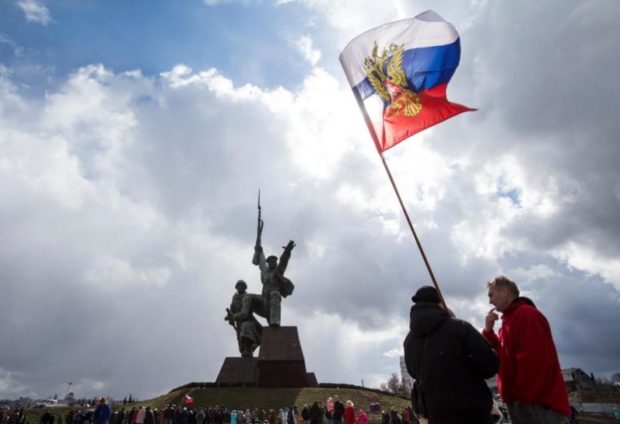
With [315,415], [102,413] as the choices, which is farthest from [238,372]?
[102,413]

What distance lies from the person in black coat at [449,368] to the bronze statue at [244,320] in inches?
1093

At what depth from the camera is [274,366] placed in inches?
982

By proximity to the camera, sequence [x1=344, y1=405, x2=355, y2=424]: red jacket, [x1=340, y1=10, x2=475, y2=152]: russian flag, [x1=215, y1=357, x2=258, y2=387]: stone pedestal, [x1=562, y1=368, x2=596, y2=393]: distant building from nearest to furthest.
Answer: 1. [x1=340, y1=10, x2=475, y2=152]: russian flag
2. [x1=344, y1=405, x2=355, y2=424]: red jacket
3. [x1=215, y1=357, x2=258, y2=387]: stone pedestal
4. [x1=562, y1=368, x2=596, y2=393]: distant building

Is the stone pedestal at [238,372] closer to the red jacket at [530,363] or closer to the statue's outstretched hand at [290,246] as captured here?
the statue's outstretched hand at [290,246]

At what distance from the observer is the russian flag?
7410mm

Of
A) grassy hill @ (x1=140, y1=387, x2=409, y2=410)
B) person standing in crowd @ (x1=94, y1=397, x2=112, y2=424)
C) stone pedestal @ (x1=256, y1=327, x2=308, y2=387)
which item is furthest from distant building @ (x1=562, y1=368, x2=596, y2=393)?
person standing in crowd @ (x1=94, y1=397, x2=112, y2=424)

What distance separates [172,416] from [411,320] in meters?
20.0

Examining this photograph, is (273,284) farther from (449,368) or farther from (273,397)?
(449,368)

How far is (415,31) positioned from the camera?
7852 millimetres

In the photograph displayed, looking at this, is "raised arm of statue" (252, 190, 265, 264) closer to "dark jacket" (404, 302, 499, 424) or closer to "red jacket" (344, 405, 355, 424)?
"red jacket" (344, 405, 355, 424)

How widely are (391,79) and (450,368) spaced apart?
5.82 m

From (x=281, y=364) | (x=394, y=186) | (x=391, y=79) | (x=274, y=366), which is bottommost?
(x=274, y=366)

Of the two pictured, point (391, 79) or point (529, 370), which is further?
point (391, 79)

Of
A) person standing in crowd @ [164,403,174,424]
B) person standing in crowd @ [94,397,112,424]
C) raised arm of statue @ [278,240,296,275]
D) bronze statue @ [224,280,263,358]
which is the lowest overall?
person standing in crowd @ [164,403,174,424]
